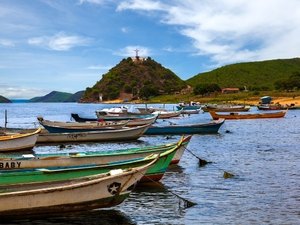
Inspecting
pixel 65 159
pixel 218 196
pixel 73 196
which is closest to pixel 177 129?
pixel 65 159

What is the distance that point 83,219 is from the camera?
15.4 m

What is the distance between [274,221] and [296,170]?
1101cm

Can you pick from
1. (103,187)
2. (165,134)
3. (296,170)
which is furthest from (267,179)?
(165,134)

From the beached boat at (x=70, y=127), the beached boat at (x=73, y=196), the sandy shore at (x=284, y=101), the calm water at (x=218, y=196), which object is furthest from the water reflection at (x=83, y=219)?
the sandy shore at (x=284, y=101)

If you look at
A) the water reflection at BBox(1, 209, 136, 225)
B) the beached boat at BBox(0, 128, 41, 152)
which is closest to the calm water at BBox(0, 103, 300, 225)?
the water reflection at BBox(1, 209, 136, 225)

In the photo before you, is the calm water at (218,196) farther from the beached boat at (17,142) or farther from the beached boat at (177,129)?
the beached boat at (177,129)

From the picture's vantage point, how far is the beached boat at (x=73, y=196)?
1371 cm

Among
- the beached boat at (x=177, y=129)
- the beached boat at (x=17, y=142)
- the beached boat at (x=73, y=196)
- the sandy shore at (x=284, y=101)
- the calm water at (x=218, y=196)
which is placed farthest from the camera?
the sandy shore at (x=284, y=101)

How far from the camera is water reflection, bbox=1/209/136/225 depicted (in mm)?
14633

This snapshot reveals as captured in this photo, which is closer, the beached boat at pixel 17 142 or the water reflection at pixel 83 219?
the water reflection at pixel 83 219

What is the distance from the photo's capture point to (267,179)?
23.3m

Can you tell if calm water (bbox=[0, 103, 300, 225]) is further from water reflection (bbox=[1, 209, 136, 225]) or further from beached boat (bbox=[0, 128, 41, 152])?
beached boat (bbox=[0, 128, 41, 152])

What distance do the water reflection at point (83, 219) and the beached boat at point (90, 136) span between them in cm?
2504

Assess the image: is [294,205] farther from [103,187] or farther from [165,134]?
[165,134]
